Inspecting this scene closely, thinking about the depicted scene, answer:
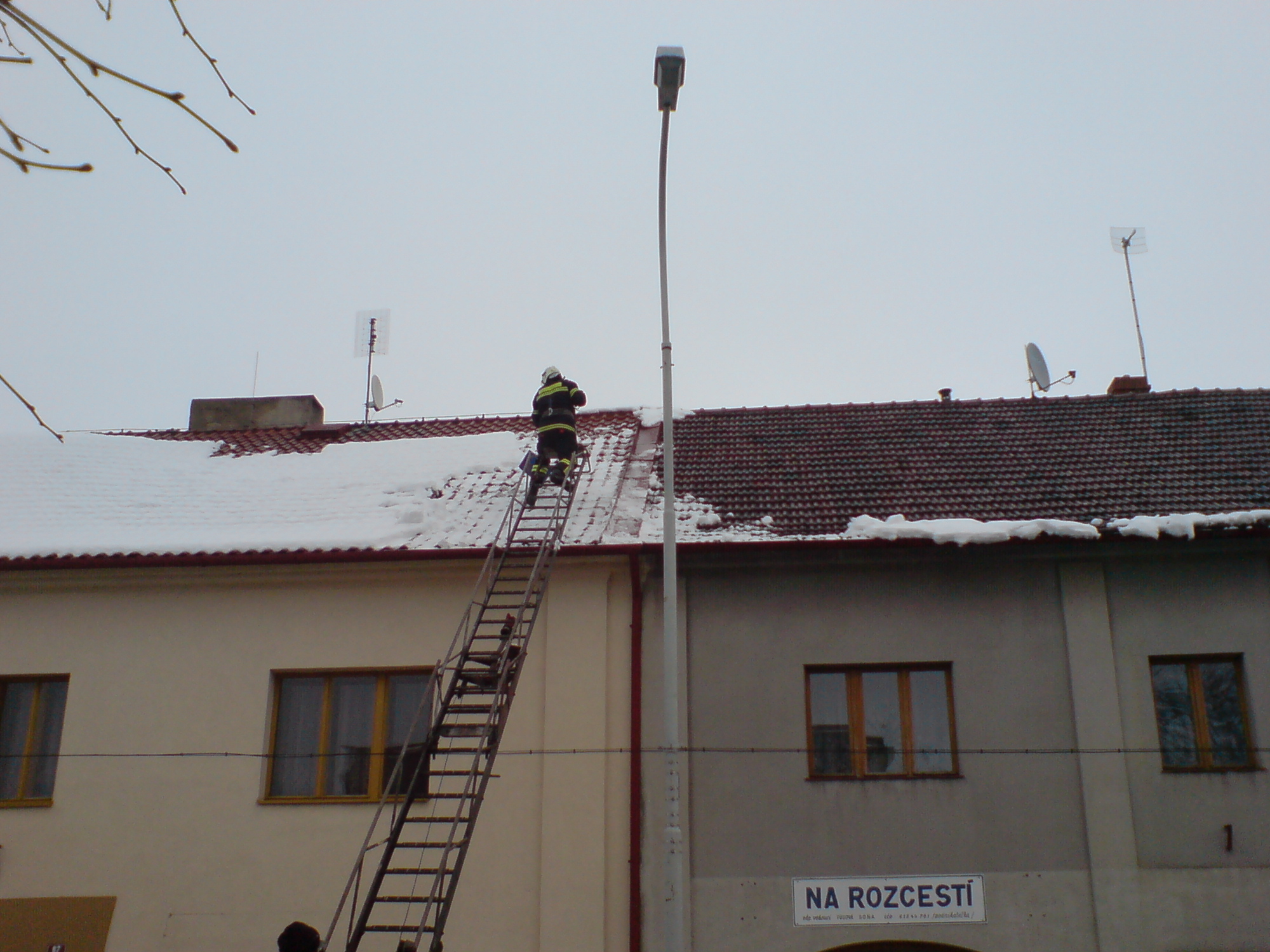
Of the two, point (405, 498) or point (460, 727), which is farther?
point (405, 498)

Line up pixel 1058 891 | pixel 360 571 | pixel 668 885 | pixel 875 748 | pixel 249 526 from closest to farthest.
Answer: pixel 668 885 < pixel 1058 891 < pixel 875 748 < pixel 360 571 < pixel 249 526

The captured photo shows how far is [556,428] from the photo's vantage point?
12.8m

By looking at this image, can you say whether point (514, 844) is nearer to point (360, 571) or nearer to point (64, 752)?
point (360, 571)

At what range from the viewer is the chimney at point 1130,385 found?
16344 mm

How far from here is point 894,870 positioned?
34.1 ft

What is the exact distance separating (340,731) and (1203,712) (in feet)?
27.9

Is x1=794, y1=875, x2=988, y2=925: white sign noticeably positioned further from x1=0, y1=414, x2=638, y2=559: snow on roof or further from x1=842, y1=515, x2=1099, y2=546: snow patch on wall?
x1=0, y1=414, x2=638, y2=559: snow on roof

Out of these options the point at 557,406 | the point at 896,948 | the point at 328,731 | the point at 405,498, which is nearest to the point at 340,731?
the point at 328,731

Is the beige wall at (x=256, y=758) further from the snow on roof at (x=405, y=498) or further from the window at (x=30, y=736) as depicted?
the snow on roof at (x=405, y=498)

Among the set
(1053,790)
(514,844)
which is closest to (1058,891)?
(1053,790)

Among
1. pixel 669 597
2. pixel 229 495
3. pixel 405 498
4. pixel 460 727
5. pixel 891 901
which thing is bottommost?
pixel 891 901

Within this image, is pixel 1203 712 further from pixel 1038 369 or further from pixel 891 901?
pixel 1038 369

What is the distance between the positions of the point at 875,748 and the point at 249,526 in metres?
7.10

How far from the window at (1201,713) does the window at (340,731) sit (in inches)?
285
